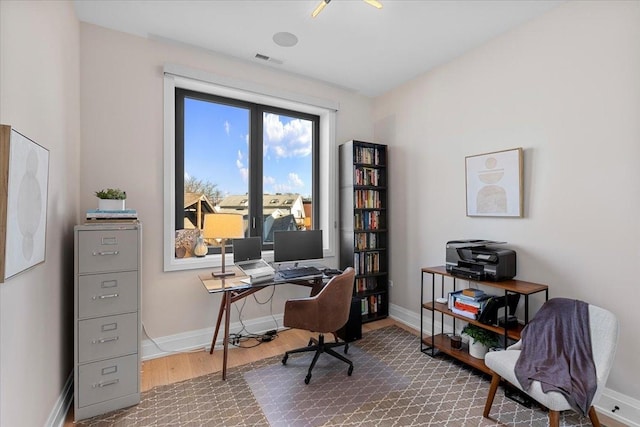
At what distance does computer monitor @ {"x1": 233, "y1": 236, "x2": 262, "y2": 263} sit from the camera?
284cm

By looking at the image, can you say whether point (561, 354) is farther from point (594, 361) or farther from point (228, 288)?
point (228, 288)

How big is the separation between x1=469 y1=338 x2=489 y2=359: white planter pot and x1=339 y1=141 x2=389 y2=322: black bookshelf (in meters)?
1.27

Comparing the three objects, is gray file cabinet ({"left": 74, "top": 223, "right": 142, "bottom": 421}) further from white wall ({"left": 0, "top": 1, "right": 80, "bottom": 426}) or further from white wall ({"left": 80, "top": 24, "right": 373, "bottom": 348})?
white wall ({"left": 80, "top": 24, "right": 373, "bottom": 348})

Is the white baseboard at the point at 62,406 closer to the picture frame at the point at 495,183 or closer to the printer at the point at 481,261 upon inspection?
the printer at the point at 481,261

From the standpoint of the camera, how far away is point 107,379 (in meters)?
2.00

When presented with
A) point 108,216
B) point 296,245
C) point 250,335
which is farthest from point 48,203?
point 250,335

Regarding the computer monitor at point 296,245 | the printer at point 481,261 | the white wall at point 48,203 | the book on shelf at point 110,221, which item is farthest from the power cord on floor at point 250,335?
the printer at point 481,261

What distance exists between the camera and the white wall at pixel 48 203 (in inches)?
49.6

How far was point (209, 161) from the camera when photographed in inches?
126

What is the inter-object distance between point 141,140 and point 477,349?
3415mm

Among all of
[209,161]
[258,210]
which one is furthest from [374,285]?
[209,161]

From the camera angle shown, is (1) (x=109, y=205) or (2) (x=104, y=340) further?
(1) (x=109, y=205)

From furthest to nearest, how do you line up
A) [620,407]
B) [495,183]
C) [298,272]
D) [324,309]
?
[298,272]
[495,183]
[324,309]
[620,407]

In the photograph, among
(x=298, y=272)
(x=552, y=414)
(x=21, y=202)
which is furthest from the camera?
(x=298, y=272)
